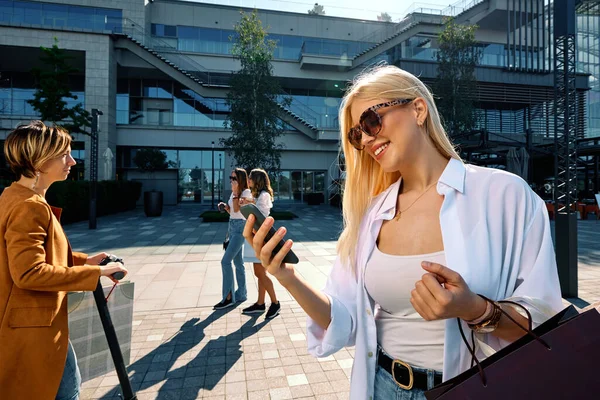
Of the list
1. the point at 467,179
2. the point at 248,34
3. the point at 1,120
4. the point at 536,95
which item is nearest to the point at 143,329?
the point at 467,179

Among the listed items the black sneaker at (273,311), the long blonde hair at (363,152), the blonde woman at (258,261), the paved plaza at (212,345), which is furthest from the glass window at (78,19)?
the long blonde hair at (363,152)

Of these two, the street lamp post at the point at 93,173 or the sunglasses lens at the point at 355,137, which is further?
the street lamp post at the point at 93,173

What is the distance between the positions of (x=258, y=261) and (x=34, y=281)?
3602 millimetres

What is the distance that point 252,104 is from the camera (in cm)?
2098

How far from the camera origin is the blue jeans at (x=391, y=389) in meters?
1.28

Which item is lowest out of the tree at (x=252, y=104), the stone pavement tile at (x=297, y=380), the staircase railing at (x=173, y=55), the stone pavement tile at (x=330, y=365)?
the stone pavement tile at (x=297, y=380)

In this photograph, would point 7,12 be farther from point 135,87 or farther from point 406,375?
point 406,375

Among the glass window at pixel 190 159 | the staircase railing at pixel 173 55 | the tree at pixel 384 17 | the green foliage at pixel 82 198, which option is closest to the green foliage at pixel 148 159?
the green foliage at pixel 82 198

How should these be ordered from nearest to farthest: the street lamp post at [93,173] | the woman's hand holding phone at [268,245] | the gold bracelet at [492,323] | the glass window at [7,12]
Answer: the gold bracelet at [492,323]
the woman's hand holding phone at [268,245]
the street lamp post at [93,173]
the glass window at [7,12]

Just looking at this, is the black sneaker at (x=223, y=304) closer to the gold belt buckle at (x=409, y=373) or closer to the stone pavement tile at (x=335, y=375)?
the stone pavement tile at (x=335, y=375)

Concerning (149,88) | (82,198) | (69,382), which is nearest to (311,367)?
(69,382)

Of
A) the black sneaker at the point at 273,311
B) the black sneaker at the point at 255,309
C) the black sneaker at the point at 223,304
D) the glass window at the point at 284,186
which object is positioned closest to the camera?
the black sneaker at the point at 273,311

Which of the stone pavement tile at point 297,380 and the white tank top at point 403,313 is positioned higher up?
the white tank top at point 403,313

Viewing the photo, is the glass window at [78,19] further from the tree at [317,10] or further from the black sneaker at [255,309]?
the black sneaker at [255,309]
